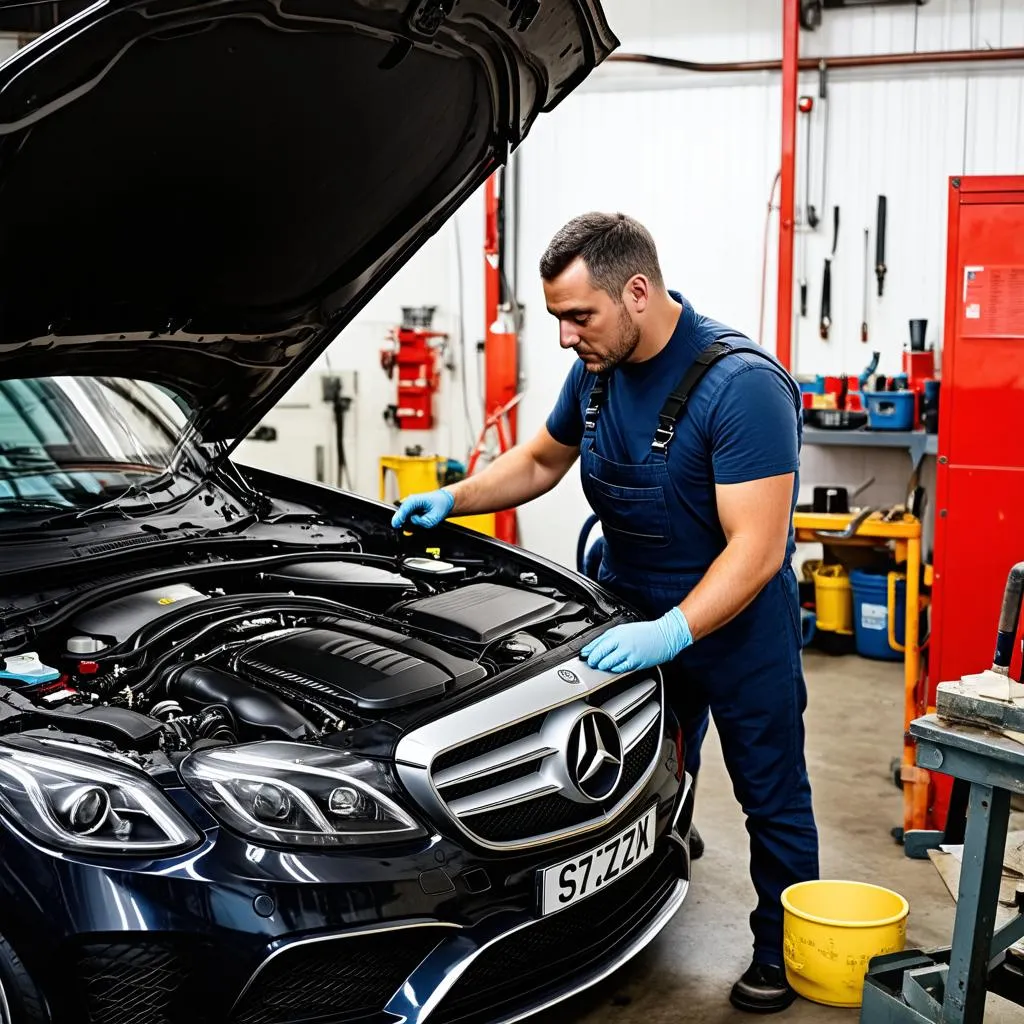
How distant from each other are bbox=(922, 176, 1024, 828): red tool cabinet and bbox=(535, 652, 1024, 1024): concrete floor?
0.88 feet

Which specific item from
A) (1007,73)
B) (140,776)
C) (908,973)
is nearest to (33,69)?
(140,776)

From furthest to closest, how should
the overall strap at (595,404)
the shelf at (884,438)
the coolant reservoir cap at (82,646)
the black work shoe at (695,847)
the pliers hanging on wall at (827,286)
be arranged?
1. the pliers hanging on wall at (827,286)
2. the shelf at (884,438)
3. the black work shoe at (695,847)
4. the overall strap at (595,404)
5. the coolant reservoir cap at (82,646)

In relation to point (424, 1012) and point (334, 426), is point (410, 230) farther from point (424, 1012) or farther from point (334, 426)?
point (334, 426)

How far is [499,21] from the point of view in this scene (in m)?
2.04

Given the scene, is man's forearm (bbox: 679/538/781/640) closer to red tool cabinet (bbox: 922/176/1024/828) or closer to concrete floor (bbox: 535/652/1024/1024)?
concrete floor (bbox: 535/652/1024/1024)

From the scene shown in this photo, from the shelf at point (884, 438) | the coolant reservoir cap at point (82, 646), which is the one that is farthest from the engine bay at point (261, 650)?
the shelf at point (884, 438)

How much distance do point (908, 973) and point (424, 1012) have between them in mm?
791

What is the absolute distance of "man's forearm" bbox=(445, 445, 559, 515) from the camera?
284cm

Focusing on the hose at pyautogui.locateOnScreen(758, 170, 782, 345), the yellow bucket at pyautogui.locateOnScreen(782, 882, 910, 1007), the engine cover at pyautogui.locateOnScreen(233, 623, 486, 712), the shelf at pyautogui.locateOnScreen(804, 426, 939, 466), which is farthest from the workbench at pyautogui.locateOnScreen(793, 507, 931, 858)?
the hose at pyautogui.locateOnScreen(758, 170, 782, 345)

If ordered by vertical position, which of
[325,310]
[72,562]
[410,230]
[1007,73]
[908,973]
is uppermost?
[1007,73]

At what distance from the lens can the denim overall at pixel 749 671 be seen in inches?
91.8

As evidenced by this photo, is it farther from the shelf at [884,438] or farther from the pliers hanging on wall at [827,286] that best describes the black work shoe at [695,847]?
the pliers hanging on wall at [827,286]

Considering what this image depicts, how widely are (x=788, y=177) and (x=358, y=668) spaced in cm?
415

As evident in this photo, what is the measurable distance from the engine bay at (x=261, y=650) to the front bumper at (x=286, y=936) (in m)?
0.23
